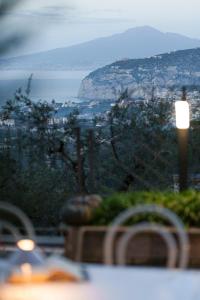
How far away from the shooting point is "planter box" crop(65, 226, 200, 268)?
13.4ft

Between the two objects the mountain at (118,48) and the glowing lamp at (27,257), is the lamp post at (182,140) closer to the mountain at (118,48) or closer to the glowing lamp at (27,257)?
the glowing lamp at (27,257)

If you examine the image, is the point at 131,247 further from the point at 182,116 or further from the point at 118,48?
the point at 118,48

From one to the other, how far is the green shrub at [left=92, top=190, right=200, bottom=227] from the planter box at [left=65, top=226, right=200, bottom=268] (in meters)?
0.09

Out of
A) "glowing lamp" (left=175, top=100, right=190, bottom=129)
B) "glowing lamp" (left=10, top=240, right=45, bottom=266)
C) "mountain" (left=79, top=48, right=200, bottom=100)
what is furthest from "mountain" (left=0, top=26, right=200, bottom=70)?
"glowing lamp" (left=10, top=240, right=45, bottom=266)

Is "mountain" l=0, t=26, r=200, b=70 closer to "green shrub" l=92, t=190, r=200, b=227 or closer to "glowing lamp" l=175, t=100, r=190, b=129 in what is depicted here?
"glowing lamp" l=175, t=100, r=190, b=129

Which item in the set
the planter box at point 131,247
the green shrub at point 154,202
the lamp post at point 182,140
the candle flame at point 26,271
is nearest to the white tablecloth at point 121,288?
the candle flame at point 26,271

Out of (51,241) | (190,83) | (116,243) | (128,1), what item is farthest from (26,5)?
(190,83)

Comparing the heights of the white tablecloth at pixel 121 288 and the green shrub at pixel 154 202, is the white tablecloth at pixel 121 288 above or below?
below

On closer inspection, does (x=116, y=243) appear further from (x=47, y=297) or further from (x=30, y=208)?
(x=30, y=208)

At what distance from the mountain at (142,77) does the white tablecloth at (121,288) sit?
11.5 m

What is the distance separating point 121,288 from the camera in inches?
110

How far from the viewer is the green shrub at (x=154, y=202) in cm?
424

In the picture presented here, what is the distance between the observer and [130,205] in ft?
14.6

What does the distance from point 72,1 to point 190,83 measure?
28.7 feet
